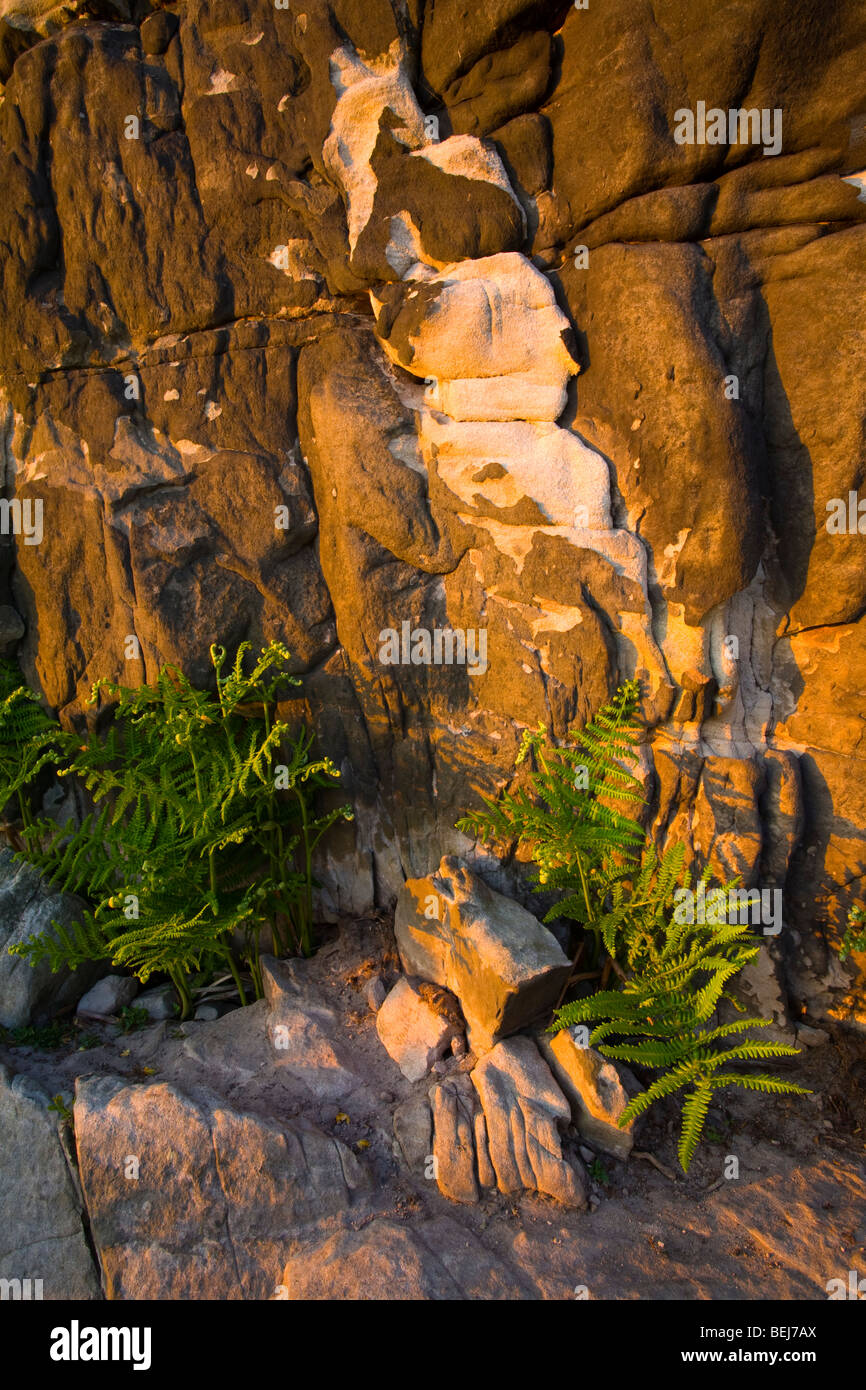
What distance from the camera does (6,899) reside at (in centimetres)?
464

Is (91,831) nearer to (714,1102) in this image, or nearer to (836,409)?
(714,1102)

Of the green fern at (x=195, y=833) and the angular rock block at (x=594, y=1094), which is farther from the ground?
the green fern at (x=195, y=833)

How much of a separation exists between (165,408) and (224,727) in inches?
88.9

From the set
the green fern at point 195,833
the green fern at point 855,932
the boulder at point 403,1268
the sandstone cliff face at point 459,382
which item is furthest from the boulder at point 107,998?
the green fern at point 855,932

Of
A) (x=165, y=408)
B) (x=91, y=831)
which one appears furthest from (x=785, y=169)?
(x=91, y=831)

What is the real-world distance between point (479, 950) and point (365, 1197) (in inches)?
46.5

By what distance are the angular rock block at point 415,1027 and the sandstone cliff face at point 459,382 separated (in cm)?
95

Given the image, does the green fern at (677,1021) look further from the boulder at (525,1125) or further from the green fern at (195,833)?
the green fern at (195,833)

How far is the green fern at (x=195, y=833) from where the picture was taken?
387 cm

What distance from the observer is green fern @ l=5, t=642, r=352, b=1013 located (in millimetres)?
3869

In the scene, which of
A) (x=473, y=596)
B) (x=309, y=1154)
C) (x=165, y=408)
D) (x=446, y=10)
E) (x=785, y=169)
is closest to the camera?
(x=309, y=1154)

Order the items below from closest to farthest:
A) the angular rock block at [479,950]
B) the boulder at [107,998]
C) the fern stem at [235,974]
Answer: the angular rock block at [479,950] < the fern stem at [235,974] < the boulder at [107,998]

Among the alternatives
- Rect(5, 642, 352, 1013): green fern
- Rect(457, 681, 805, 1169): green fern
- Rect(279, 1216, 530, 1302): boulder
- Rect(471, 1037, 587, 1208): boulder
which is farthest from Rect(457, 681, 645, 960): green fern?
Rect(279, 1216, 530, 1302): boulder

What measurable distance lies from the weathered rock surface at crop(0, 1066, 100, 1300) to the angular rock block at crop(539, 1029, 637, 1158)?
225 cm
